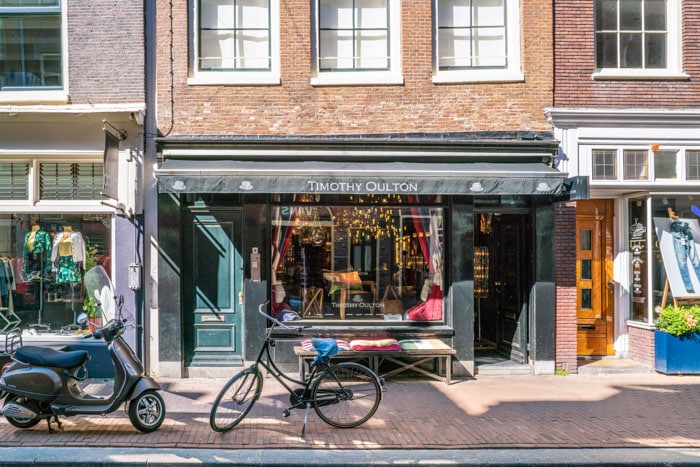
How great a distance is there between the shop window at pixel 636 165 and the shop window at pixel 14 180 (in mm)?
9787

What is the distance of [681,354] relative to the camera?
9617 mm

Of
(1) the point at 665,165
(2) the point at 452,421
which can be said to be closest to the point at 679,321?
(1) the point at 665,165

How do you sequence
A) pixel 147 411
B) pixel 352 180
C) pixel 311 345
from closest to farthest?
pixel 147 411
pixel 352 180
pixel 311 345

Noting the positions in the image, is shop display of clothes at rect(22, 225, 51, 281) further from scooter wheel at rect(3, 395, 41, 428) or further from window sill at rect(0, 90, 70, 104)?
scooter wheel at rect(3, 395, 41, 428)

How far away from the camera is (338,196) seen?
980 centimetres

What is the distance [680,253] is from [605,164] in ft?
6.40

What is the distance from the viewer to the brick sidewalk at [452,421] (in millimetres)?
6477

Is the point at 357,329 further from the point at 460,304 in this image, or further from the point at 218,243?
the point at 218,243

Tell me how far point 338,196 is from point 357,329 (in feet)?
7.15

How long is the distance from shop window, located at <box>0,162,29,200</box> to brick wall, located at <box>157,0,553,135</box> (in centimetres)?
236

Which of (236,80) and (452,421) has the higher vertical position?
(236,80)

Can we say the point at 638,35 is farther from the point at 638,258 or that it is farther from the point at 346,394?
the point at 346,394

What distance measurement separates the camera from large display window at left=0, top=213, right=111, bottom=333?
9.66 metres

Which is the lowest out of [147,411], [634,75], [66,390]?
[147,411]
